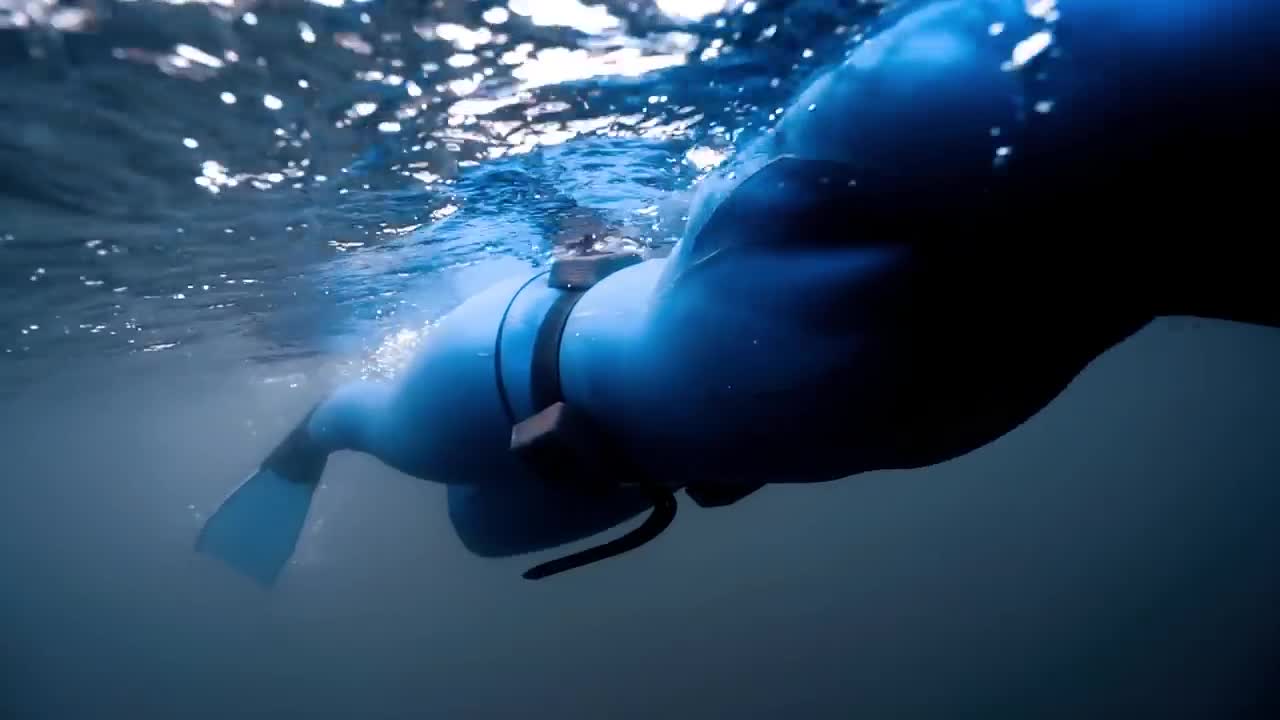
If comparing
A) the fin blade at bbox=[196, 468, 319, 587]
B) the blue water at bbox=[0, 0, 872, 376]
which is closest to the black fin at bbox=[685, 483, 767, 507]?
the blue water at bbox=[0, 0, 872, 376]

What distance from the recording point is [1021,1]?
1405 millimetres

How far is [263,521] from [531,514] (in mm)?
2821

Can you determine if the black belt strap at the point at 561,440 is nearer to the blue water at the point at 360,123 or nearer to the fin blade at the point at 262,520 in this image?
the blue water at the point at 360,123

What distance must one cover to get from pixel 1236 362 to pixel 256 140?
2392 inches

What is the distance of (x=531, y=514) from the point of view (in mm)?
3238

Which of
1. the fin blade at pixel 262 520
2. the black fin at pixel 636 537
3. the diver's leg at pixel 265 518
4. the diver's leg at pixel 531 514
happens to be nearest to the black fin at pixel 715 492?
the black fin at pixel 636 537

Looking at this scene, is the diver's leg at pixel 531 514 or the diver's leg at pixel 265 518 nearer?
the diver's leg at pixel 531 514

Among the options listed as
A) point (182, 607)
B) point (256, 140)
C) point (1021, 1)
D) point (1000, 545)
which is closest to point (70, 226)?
point (256, 140)

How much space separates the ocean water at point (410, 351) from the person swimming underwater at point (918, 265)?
2349 millimetres

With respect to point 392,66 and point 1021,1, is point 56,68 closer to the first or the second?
point 392,66

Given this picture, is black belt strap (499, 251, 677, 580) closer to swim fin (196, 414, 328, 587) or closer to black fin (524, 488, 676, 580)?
black fin (524, 488, 676, 580)

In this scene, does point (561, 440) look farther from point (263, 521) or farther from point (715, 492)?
point (263, 521)

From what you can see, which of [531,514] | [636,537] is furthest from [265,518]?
[636,537]

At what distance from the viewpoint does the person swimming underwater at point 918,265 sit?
4.10ft
